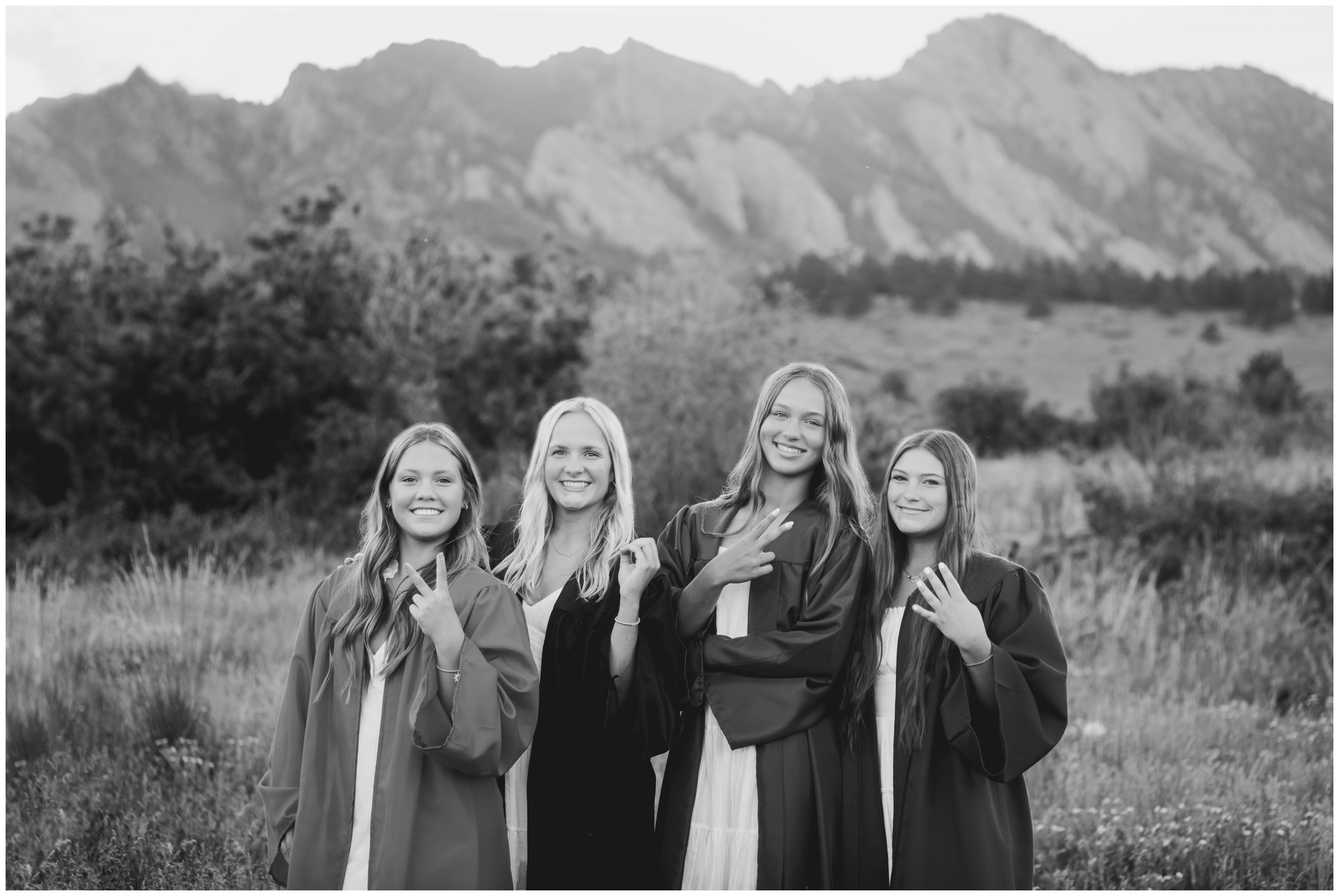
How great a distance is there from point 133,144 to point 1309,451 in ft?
401

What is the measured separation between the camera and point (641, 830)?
3.31m

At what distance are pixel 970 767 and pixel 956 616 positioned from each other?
0.47 meters

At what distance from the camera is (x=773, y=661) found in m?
3.16

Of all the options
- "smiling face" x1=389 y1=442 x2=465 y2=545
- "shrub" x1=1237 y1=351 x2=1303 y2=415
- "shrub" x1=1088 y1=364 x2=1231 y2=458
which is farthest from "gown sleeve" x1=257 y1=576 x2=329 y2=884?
"shrub" x1=1237 y1=351 x2=1303 y2=415

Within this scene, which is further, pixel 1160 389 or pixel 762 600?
pixel 1160 389

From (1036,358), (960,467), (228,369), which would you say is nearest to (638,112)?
(1036,358)

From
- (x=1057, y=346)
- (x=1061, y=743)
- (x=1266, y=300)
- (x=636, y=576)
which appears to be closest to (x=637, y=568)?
(x=636, y=576)

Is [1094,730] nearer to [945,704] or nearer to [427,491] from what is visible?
[945,704]

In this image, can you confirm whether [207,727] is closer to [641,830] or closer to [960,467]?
[641,830]

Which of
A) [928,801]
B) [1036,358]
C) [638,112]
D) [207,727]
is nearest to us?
[928,801]

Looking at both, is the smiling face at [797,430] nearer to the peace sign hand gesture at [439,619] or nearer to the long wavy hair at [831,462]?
the long wavy hair at [831,462]

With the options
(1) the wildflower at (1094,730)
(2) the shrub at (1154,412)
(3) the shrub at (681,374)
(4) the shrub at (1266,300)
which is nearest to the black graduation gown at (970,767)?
(1) the wildflower at (1094,730)

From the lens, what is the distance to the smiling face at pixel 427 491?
10.4 ft

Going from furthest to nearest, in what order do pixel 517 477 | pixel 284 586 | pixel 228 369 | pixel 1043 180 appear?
1. pixel 1043 180
2. pixel 228 369
3. pixel 517 477
4. pixel 284 586
